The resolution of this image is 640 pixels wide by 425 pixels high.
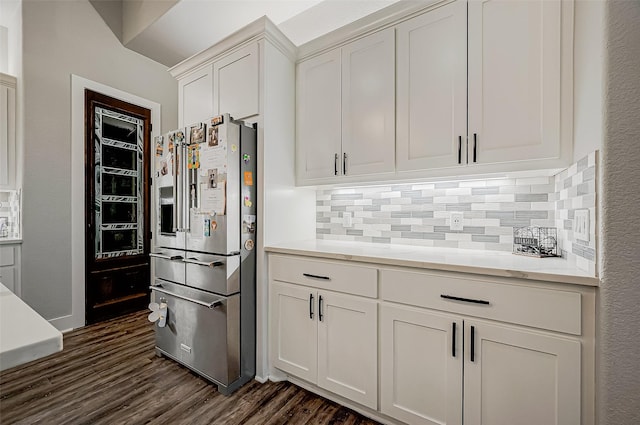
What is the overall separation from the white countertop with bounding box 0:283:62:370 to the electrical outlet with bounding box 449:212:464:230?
196 cm

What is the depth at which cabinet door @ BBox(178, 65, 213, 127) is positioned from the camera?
7.94ft

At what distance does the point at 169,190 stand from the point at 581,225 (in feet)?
8.06

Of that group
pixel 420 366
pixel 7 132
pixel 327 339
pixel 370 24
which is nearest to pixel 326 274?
pixel 327 339

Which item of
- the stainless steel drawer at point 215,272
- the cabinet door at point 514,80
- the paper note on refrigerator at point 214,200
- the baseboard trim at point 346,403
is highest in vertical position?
the cabinet door at point 514,80

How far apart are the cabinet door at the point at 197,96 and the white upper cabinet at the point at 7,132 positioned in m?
1.63

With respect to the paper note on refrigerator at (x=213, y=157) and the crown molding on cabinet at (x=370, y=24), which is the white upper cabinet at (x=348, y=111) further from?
the paper note on refrigerator at (x=213, y=157)

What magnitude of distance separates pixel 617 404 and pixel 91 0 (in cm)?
483

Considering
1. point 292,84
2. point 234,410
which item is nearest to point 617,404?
point 234,410

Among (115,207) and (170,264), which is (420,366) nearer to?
(170,264)

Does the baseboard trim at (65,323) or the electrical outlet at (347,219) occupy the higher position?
the electrical outlet at (347,219)

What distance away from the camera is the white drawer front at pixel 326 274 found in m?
1.63

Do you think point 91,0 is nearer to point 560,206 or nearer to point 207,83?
point 207,83

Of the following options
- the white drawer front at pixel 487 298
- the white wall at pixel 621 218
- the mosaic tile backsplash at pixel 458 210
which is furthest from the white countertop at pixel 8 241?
the white wall at pixel 621 218

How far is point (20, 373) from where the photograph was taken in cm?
212
